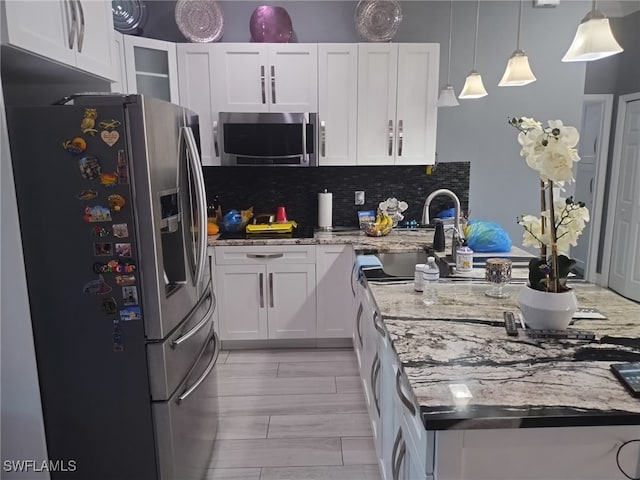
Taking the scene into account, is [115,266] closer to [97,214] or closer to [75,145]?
[97,214]

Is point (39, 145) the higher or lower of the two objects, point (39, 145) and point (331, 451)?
the higher


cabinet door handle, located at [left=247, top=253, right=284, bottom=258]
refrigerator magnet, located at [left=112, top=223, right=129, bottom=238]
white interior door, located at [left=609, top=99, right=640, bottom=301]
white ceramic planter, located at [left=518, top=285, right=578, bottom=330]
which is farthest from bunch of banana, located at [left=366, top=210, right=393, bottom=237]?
white interior door, located at [left=609, top=99, right=640, bottom=301]

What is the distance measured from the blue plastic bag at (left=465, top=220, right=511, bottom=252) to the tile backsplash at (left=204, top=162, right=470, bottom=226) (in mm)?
1026

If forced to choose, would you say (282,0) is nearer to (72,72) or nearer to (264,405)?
(72,72)

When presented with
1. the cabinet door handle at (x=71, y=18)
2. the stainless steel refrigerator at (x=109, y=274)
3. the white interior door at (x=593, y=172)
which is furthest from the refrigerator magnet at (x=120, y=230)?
the white interior door at (x=593, y=172)

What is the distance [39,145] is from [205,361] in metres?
1.17

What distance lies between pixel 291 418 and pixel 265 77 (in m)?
2.39

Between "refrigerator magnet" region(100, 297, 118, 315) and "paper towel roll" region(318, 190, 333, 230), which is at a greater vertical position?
"paper towel roll" region(318, 190, 333, 230)

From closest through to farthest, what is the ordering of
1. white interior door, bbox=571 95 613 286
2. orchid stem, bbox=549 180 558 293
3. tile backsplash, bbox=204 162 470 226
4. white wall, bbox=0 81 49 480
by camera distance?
1. orchid stem, bbox=549 180 558 293
2. white wall, bbox=0 81 49 480
3. tile backsplash, bbox=204 162 470 226
4. white interior door, bbox=571 95 613 286

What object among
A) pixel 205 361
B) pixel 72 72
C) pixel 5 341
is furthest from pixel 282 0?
pixel 5 341

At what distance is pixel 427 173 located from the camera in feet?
12.1

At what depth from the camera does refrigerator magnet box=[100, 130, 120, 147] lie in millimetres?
1441

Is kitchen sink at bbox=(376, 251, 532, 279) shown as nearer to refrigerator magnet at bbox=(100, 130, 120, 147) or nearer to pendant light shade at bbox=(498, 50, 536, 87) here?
pendant light shade at bbox=(498, 50, 536, 87)

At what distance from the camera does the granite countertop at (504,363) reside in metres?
1.00
